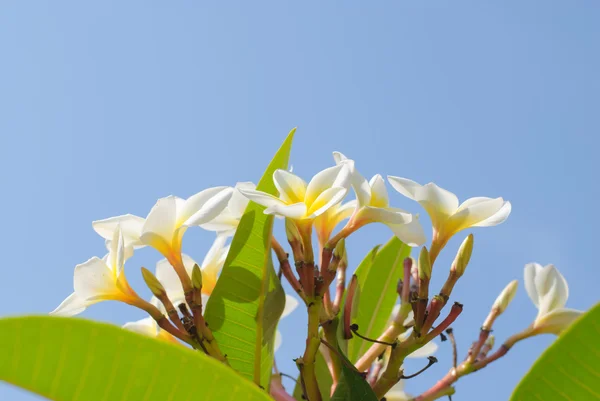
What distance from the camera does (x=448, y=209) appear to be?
1449 mm

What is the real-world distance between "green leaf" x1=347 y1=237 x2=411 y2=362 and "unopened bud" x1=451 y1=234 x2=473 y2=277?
0.60 meters

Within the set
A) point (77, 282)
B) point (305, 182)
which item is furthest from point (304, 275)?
point (77, 282)

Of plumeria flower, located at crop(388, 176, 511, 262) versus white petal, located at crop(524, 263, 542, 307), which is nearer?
plumeria flower, located at crop(388, 176, 511, 262)

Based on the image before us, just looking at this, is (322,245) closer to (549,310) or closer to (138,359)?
(549,310)

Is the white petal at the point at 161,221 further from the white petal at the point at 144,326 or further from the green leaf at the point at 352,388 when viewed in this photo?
the green leaf at the point at 352,388

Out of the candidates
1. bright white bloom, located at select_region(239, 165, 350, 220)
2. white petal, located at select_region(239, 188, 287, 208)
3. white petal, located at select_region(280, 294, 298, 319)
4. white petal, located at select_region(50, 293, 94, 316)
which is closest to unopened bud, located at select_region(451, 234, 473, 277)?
bright white bloom, located at select_region(239, 165, 350, 220)

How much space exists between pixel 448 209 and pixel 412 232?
12cm

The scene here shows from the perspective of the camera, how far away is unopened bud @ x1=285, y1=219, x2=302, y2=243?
1361mm

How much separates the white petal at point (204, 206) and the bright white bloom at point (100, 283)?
0.48 ft

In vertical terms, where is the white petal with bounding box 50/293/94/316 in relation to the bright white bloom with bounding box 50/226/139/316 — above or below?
below

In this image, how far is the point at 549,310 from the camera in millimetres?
1645

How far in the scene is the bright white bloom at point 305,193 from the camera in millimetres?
1263

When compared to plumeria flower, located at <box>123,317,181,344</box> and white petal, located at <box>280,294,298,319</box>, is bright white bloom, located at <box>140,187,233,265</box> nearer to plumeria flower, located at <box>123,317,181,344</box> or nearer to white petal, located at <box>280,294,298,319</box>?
plumeria flower, located at <box>123,317,181,344</box>

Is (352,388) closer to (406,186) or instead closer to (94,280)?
(406,186)
